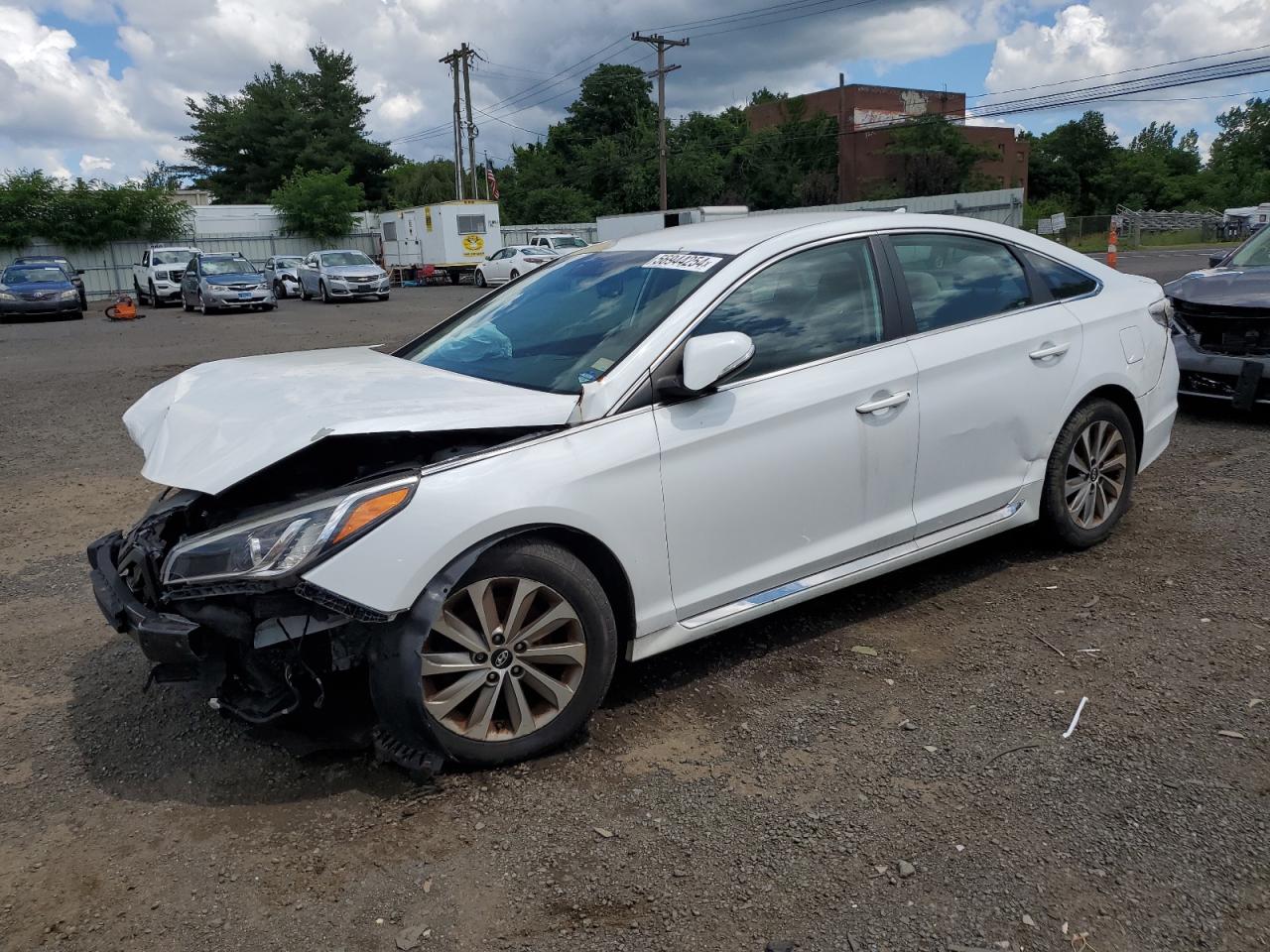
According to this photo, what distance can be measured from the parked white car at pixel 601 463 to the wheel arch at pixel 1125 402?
27mm

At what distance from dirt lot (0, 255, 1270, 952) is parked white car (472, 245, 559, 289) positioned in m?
29.8

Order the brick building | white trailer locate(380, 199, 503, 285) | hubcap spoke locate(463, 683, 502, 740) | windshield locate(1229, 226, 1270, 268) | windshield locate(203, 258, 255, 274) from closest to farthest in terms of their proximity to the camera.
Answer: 1. hubcap spoke locate(463, 683, 502, 740)
2. windshield locate(1229, 226, 1270, 268)
3. windshield locate(203, 258, 255, 274)
4. white trailer locate(380, 199, 503, 285)
5. the brick building

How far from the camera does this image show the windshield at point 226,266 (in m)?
26.8

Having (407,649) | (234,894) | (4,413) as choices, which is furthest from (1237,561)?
(4,413)

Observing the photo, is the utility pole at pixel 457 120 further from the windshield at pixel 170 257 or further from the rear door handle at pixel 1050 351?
the rear door handle at pixel 1050 351

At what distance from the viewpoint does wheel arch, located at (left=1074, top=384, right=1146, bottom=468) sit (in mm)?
4770

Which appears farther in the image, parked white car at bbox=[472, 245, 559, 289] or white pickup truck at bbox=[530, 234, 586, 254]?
white pickup truck at bbox=[530, 234, 586, 254]

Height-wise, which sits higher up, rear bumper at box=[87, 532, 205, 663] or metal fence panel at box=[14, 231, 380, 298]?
metal fence panel at box=[14, 231, 380, 298]

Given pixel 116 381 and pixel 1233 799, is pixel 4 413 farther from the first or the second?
pixel 1233 799

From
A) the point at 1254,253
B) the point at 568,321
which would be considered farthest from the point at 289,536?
the point at 1254,253

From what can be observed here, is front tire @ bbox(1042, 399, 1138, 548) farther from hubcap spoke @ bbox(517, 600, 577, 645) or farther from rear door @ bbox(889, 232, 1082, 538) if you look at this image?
hubcap spoke @ bbox(517, 600, 577, 645)

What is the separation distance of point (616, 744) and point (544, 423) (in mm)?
1113

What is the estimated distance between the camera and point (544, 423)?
10.8 ft

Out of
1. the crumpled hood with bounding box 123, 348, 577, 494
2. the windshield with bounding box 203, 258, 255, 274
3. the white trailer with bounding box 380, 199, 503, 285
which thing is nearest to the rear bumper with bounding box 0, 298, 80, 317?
the windshield with bounding box 203, 258, 255, 274
